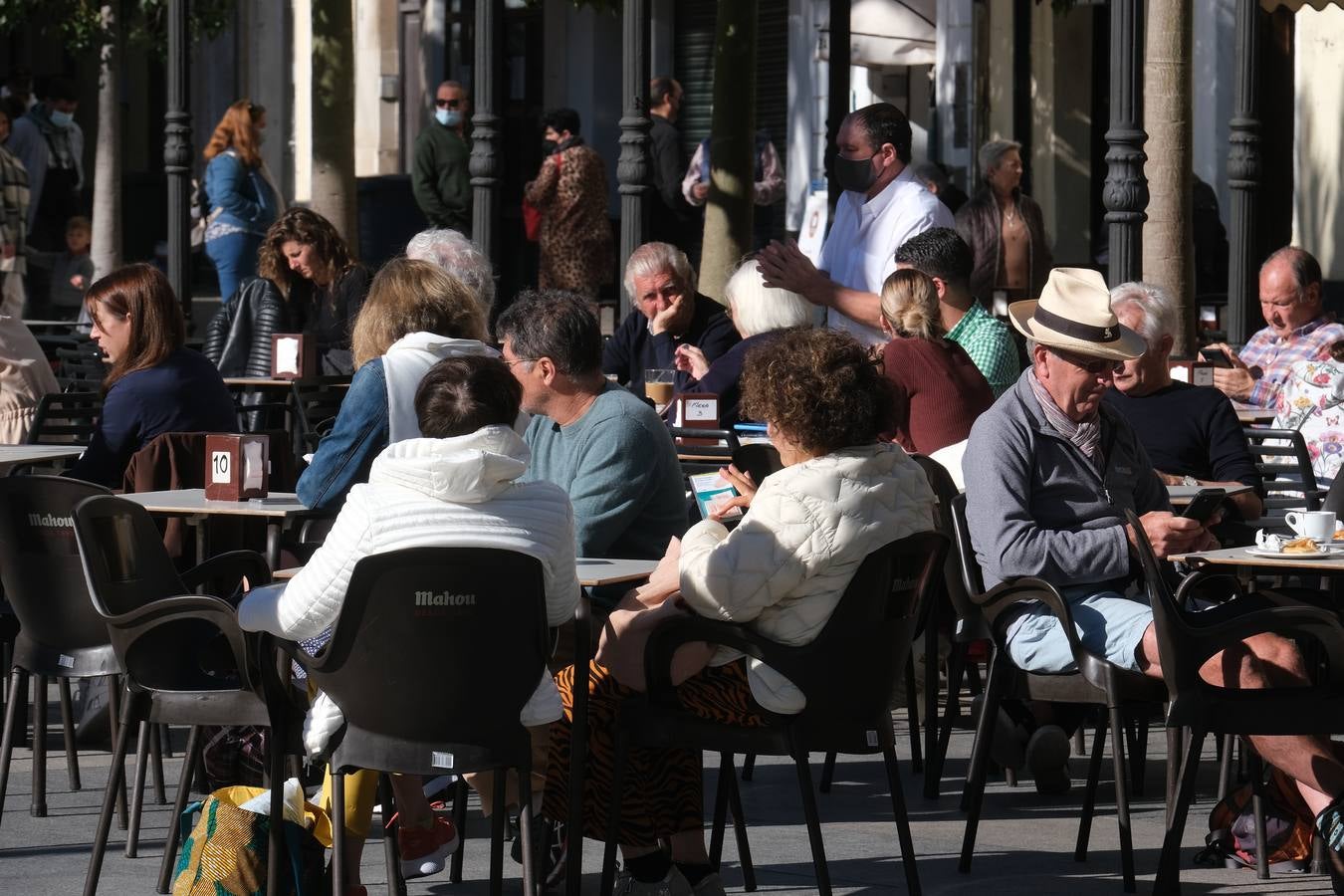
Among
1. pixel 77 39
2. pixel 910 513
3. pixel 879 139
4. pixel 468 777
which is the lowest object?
pixel 468 777

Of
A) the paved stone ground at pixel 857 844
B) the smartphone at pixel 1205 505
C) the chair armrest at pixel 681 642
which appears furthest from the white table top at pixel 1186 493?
the chair armrest at pixel 681 642

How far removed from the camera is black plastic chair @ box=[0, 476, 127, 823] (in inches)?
245

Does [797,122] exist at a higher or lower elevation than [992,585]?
higher

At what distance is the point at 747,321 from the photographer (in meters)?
9.61

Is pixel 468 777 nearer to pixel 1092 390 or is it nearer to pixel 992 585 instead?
pixel 992 585

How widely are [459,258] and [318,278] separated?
2.99 m

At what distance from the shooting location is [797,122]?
22625 millimetres

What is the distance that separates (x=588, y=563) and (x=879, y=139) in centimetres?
433

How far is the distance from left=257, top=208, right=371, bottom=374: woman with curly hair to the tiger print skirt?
6309mm

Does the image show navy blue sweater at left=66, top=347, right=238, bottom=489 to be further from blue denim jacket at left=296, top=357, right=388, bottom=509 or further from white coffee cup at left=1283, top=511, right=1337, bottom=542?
white coffee cup at left=1283, top=511, right=1337, bottom=542

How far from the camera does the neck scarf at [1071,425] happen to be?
21.2 ft

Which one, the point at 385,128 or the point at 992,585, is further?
the point at 385,128

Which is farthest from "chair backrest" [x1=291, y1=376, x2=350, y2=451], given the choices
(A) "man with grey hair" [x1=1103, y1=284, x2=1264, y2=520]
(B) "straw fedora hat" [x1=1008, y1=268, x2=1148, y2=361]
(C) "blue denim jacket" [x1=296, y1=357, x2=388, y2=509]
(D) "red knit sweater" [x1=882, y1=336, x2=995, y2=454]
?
(B) "straw fedora hat" [x1=1008, y1=268, x2=1148, y2=361]

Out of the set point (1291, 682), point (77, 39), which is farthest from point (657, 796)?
point (77, 39)
